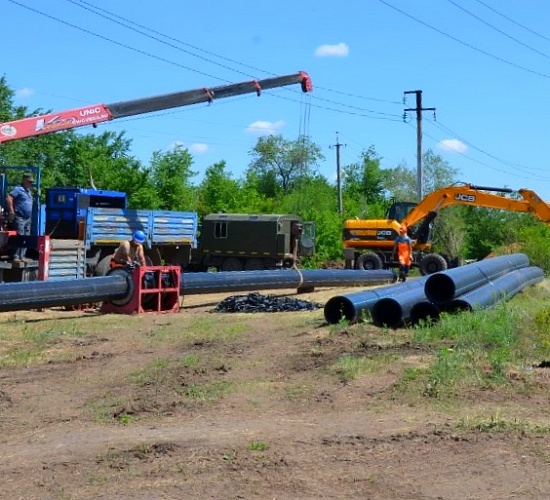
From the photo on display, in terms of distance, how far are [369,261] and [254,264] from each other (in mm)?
4692

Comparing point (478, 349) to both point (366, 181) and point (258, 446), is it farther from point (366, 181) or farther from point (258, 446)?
point (366, 181)

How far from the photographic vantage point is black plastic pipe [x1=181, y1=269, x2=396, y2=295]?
19.5 m

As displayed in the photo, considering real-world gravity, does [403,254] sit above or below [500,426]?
above

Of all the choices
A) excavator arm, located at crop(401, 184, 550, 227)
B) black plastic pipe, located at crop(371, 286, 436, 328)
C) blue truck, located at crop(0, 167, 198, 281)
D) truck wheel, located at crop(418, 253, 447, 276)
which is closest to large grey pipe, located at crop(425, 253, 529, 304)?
black plastic pipe, located at crop(371, 286, 436, 328)

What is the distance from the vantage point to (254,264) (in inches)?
1357

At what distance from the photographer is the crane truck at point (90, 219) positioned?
64.6 ft

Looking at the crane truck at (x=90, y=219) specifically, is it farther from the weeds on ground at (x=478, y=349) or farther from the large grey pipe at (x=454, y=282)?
the weeds on ground at (x=478, y=349)

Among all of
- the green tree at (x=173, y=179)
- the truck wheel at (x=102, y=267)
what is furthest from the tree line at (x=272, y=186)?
the truck wheel at (x=102, y=267)

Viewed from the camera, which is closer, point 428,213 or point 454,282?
point 454,282

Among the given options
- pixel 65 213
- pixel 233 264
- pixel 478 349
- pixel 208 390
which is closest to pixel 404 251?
pixel 233 264

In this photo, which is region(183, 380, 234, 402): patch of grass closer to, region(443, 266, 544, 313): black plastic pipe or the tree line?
region(443, 266, 544, 313): black plastic pipe

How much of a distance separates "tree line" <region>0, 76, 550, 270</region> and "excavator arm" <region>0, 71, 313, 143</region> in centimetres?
975

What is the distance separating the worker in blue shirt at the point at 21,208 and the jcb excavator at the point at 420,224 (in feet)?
50.3

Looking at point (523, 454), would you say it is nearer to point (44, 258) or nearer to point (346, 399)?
point (346, 399)
